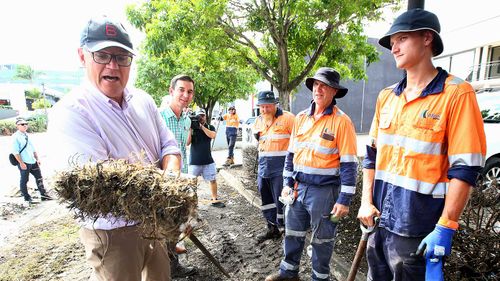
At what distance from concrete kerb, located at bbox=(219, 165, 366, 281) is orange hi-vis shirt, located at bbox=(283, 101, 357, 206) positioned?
95 centimetres

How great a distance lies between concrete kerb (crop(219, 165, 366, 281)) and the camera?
114 inches

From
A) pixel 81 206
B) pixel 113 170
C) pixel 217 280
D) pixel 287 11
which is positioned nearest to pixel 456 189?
pixel 113 170

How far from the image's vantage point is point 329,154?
2588 mm

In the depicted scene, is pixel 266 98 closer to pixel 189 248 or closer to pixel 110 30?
pixel 189 248

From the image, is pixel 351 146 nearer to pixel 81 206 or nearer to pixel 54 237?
pixel 81 206

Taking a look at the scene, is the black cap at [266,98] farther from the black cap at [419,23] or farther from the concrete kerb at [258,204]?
the black cap at [419,23]

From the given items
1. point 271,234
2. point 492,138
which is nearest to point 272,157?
point 271,234

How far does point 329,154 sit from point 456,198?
1.17m

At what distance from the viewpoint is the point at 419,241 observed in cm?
169

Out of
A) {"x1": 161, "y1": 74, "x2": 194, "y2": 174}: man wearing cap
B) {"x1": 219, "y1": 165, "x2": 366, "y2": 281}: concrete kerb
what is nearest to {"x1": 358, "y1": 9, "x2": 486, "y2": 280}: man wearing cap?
{"x1": 219, "y1": 165, "x2": 366, "y2": 281}: concrete kerb

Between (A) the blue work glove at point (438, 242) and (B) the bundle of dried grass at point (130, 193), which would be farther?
(A) the blue work glove at point (438, 242)

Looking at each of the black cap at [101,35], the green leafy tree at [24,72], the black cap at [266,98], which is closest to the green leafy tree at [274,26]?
the black cap at [266,98]

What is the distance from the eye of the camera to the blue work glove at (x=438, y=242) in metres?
1.52

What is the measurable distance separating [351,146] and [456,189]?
3.47 feet
